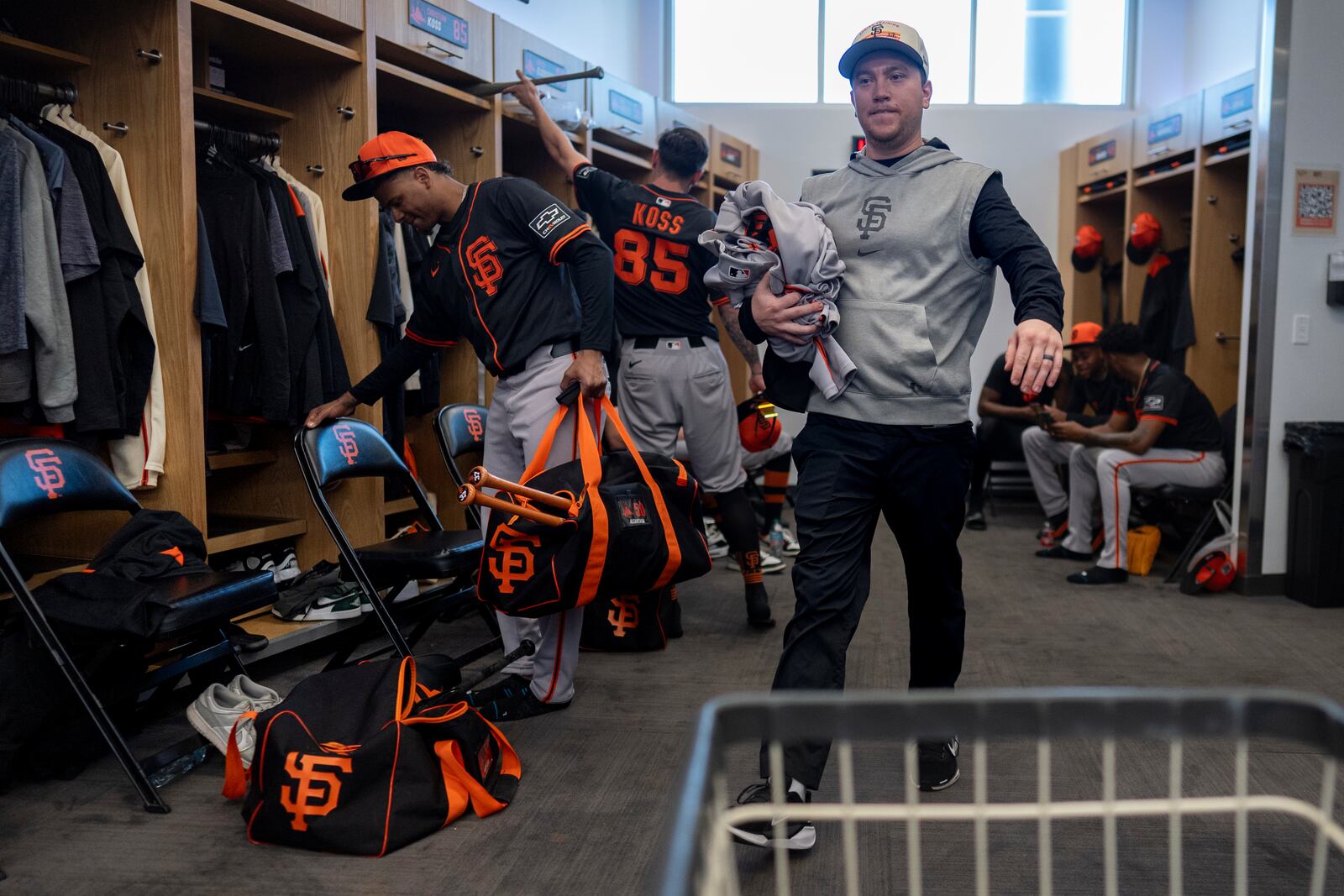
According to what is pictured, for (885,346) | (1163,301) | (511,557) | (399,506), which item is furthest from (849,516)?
(1163,301)

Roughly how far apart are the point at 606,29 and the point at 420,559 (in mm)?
5215

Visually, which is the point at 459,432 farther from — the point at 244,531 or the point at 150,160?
the point at 150,160

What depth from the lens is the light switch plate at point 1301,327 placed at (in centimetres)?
421

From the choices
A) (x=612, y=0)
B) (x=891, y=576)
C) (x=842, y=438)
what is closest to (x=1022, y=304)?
(x=842, y=438)

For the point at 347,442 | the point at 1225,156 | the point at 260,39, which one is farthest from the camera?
the point at 1225,156

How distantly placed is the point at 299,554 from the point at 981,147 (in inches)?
235

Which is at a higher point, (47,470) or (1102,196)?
(1102,196)

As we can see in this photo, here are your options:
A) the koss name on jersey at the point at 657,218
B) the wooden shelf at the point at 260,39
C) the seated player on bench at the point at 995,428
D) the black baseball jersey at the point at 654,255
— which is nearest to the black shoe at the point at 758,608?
the black baseball jersey at the point at 654,255

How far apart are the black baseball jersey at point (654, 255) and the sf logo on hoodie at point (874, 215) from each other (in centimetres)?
159

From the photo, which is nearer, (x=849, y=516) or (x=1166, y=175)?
(x=849, y=516)

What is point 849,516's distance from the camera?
199 centimetres

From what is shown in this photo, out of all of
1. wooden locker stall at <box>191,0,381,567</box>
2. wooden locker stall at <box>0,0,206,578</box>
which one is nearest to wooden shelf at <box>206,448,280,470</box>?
wooden locker stall at <box>191,0,381,567</box>

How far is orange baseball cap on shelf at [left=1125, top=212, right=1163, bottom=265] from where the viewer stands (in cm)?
636

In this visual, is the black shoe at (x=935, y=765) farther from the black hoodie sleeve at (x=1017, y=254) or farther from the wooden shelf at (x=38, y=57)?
the wooden shelf at (x=38, y=57)
